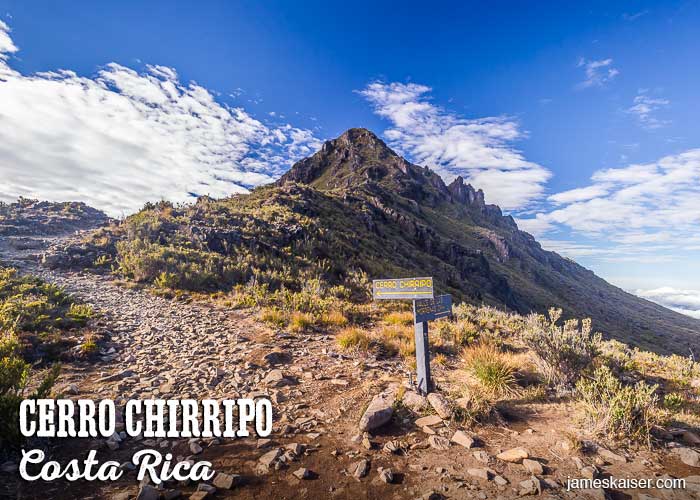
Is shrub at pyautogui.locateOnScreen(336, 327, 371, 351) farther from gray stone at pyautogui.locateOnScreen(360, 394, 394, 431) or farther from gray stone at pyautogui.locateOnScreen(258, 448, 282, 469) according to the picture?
gray stone at pyautogui.locateOnScreen(258, 448, 282, 469)

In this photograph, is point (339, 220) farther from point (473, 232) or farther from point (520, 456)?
point (473, 232)

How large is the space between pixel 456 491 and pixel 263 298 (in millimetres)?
10353

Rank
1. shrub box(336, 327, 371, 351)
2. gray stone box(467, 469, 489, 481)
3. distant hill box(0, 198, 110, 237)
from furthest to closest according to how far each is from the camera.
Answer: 1. distant hill box(0, 198, 110, 237)
2. shrub box(336, 327, 371, 351)
3. gray stone box(467, 469, 489, 481)

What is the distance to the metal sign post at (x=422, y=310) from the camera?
19.2ft

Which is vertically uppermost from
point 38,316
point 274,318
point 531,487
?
point 38,316

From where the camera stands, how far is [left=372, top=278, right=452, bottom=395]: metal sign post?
5852mm

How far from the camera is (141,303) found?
11.7 metres

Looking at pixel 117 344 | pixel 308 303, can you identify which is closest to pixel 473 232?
pixel 308 303

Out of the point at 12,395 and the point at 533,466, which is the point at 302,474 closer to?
the point at 533,466

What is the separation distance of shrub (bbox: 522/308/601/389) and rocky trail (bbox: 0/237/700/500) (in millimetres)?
1162

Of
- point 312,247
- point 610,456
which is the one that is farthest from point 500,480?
point 312,247

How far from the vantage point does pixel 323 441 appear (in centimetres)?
435

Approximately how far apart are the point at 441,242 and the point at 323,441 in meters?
53.1

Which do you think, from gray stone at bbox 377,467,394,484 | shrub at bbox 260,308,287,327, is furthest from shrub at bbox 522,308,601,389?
shrub at bbox 260,308,287,327
